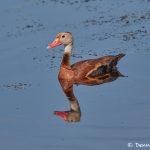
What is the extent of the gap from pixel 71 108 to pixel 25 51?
3.59m

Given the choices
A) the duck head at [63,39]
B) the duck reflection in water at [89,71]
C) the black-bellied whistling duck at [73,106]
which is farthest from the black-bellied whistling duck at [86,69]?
the duck head at [63,39]

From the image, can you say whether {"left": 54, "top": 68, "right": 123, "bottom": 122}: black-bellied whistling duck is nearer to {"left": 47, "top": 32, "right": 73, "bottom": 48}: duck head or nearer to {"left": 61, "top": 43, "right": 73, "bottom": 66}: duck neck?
{"left": 61, "top": 43, "right": 73, "bottom": 66}: duck neck

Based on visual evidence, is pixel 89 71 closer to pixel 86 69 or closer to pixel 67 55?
pixel 86 69

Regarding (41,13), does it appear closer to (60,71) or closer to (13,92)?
(60,71)

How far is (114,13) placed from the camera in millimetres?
17125

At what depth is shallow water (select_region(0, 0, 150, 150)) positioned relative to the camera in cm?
1010

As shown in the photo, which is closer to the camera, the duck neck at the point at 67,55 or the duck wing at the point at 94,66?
the duck wing at the point at 94,66

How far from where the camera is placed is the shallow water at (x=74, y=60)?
10.1 metres

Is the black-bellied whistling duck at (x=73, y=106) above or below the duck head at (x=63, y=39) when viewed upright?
below

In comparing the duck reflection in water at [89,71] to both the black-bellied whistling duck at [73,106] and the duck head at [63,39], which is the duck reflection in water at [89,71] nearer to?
the black-bellied whistling duck at [73,106]

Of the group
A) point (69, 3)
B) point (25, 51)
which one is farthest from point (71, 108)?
point (69, 3)

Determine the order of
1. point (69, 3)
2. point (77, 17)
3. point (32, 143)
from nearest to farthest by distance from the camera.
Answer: point (32, 143), point (77, 17), point (69, 3)

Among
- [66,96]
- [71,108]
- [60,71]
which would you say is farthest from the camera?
[60,71]

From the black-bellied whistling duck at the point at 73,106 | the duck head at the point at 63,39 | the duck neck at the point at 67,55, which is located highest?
the duck head at the point at 63,39
